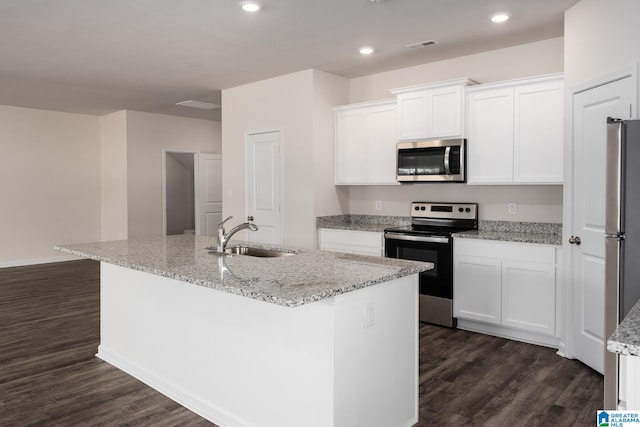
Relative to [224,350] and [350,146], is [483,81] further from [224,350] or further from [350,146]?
[224,350]

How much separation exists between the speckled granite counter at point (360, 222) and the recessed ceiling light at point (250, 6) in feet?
7.91

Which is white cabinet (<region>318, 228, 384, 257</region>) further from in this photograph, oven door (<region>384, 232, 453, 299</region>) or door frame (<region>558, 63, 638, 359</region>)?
door frame (<region>558, 63, 638, 359</region>)

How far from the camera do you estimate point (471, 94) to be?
4383mm

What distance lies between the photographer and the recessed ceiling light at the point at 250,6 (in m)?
3.34

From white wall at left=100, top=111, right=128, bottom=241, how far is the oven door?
17.1 ft

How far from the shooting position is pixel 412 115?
187 inches

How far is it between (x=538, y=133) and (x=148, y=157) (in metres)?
6.32

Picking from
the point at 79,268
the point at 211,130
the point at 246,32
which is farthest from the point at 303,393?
the point at 211,130

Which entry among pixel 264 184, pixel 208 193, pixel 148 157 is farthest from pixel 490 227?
pixel 148 157

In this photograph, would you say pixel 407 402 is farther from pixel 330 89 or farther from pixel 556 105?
pixel 330 89

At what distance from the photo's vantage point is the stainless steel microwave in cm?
445

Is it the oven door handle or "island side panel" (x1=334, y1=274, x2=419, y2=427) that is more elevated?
the oven door handle

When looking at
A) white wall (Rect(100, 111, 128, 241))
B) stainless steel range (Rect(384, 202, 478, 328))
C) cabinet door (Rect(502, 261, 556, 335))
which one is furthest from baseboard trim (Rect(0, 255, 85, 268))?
cabinet door (Rect(502, 261, 556, 335))

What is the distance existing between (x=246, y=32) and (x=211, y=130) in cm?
527
